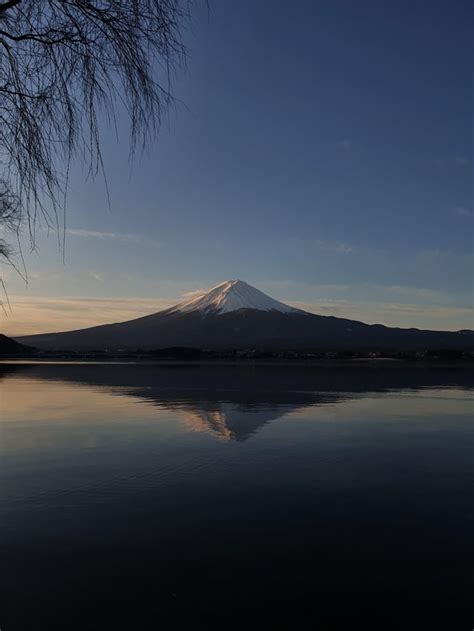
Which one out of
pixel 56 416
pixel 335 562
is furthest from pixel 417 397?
pixel 335 562

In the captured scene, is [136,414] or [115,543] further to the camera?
[136,414]

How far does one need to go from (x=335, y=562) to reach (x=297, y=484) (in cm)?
205

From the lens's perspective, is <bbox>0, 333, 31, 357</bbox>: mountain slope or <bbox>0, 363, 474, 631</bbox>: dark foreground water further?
<bbox>0, 333, 31, 357</bbox>: mountain slope

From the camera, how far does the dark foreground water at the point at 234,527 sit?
3.01 m

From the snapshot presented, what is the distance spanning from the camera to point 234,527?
429 cm

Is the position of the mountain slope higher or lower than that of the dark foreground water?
higher

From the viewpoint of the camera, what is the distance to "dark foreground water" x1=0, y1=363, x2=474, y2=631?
3.01 m

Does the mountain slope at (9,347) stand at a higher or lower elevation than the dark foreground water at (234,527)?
higher

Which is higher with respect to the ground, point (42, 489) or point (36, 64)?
point (36, 64)

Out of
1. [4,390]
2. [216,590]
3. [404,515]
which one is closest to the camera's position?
[216,590]

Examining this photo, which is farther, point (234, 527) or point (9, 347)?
point (9, 347)

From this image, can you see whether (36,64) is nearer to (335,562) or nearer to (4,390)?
(335,562)

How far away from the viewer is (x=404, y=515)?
4.68 meters

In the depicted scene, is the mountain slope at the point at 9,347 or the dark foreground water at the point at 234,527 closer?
the dark foreground water at the point at 234,527
